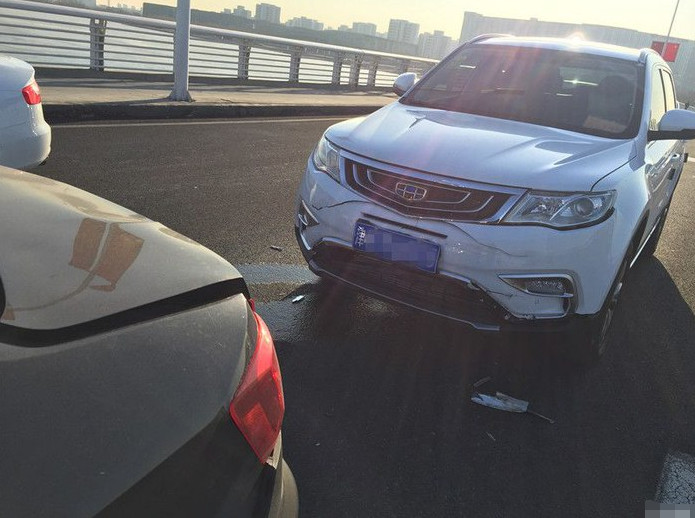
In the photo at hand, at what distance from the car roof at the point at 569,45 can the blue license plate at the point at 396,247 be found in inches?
93.0

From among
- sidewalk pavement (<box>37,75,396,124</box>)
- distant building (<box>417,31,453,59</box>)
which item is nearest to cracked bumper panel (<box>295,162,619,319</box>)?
sidewalk pavement (<box>37,75,396,124</box>)

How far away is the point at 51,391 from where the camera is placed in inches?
39.3

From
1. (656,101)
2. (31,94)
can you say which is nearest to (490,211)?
(656,101)

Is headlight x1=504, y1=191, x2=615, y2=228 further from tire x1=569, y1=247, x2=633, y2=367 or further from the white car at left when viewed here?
the white car at left

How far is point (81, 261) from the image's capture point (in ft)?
4.54

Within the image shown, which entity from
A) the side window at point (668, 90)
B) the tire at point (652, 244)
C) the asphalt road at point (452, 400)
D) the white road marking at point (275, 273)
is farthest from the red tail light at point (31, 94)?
the tire at point (652, 244)

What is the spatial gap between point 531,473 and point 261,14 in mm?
60359

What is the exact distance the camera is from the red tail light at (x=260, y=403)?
118cm

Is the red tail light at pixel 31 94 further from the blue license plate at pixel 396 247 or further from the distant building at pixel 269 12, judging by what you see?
the distant building at pixel 269 12

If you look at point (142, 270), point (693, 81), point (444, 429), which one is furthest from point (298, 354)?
point (693, 81)

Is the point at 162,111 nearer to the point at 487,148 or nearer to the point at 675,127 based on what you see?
the point at 487,148

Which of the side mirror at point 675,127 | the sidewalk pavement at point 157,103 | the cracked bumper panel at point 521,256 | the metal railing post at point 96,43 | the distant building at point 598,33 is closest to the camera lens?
the cracked bumper panel at point 521,256

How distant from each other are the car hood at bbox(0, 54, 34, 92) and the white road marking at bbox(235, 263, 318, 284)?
81.3 inches

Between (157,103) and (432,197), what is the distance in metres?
8.50
